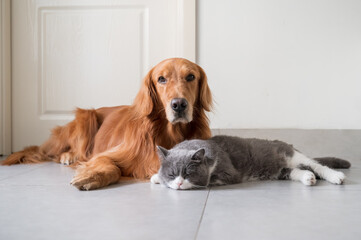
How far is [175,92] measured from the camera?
6.05 feet

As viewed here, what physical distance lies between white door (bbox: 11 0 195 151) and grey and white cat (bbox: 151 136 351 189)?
138 cm

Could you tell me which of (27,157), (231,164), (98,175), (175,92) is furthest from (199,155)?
(27,157)

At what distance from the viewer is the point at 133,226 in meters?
1.07

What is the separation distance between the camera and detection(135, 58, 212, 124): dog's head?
1.83 meters

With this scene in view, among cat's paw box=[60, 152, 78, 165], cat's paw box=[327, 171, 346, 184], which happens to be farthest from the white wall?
cat's paw box=[327, 171, 346, 184]

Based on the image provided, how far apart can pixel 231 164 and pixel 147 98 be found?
1.97ft

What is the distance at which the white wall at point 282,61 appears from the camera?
2975mm

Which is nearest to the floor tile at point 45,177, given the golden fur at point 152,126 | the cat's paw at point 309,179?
the golden fur at point 152,126

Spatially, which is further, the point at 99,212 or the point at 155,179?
the point at 155,179

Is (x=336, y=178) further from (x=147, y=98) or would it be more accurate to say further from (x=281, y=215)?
(x=147, y=98)

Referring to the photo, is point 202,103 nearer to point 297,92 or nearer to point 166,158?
point 166,158

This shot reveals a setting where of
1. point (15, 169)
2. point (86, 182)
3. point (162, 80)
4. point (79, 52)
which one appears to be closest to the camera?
point (86, 182)

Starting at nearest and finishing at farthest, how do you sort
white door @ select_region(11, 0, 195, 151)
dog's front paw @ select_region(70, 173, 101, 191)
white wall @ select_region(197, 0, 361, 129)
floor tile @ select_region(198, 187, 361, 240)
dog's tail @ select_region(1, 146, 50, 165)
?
1. floor tile @ select_region(198, 187, 361, 240)
2. dog's front paw @ select_region(70, 173, 101, 191)
3. dog's tail @ select_region(1, 146, 50, 165)
4. white wall @ select_region(197, 0, 361, 129)
5. white door @ select_region(11, 0, 195, 151)

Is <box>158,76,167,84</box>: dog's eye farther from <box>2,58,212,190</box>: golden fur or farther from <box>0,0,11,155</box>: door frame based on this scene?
<box>0,0,11,155</box>: door frame
